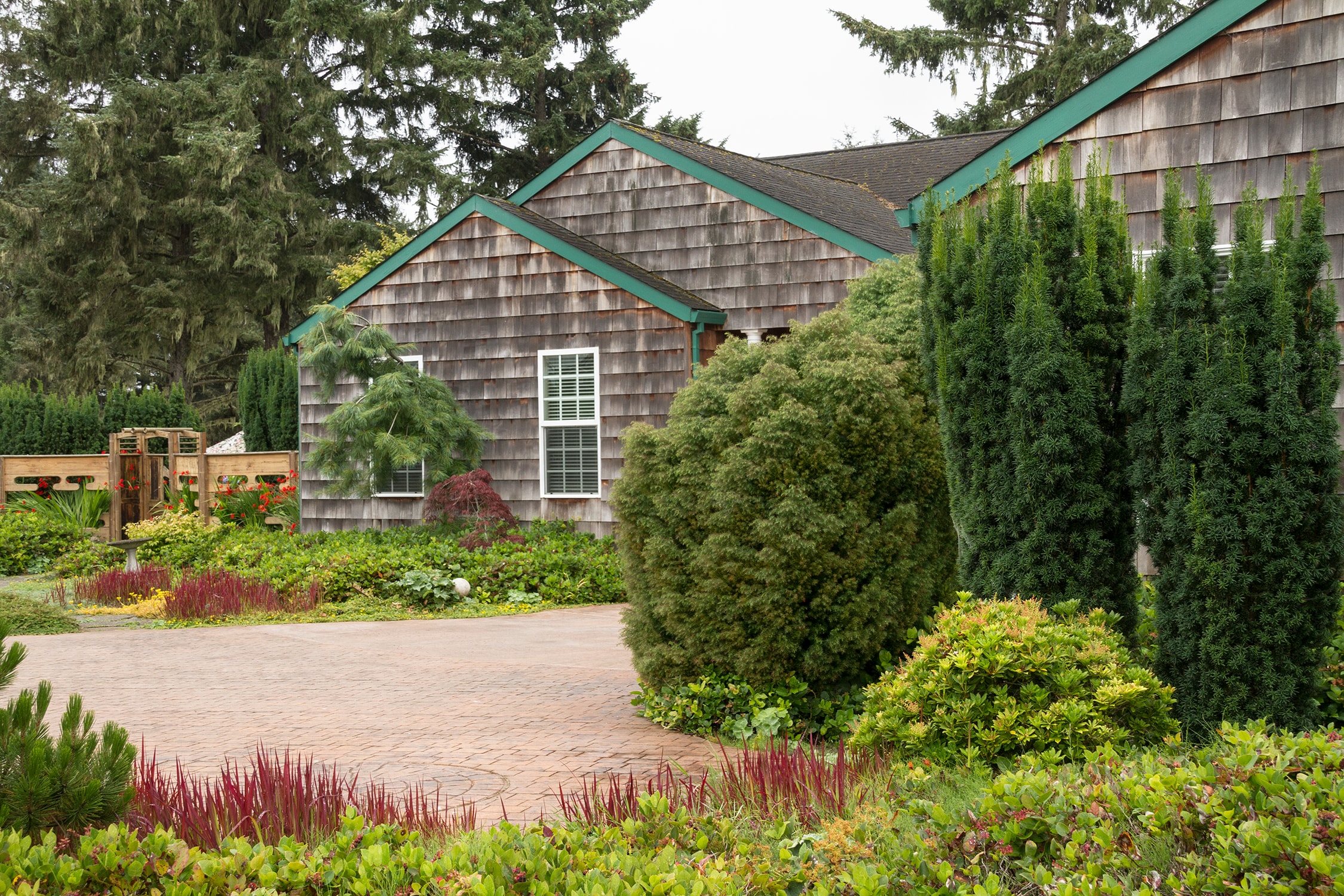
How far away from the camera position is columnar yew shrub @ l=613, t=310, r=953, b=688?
19.1 feet

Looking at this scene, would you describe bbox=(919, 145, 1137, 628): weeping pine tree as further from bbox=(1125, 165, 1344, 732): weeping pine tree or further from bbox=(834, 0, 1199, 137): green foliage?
bbox=(834, 0, 1199, 137): green foliage

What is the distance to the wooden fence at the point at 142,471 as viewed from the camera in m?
16.6

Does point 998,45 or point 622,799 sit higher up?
point 998,45

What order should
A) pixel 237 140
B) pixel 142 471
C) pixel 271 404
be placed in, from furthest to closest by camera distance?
pixel 237 140 → pixel 271 404 → pixel 142 471

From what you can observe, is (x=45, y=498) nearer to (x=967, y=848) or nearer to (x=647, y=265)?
(x=647, y=265)

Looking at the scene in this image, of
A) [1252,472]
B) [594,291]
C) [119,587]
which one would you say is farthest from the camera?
[594,291]

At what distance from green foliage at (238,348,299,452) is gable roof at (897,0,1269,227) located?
51.0 ft

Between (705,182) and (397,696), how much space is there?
9.13 metres

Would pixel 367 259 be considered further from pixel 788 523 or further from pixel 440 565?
pixel 788 523

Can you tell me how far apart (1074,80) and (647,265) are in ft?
56.4

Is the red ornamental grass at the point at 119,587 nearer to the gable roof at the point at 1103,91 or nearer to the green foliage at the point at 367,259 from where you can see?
the gable roof at the point at 1103,91

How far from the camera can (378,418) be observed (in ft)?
44.8

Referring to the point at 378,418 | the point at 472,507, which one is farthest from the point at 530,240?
the point at 472,507

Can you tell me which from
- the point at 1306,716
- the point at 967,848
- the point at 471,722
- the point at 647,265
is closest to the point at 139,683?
the point at 471,722
